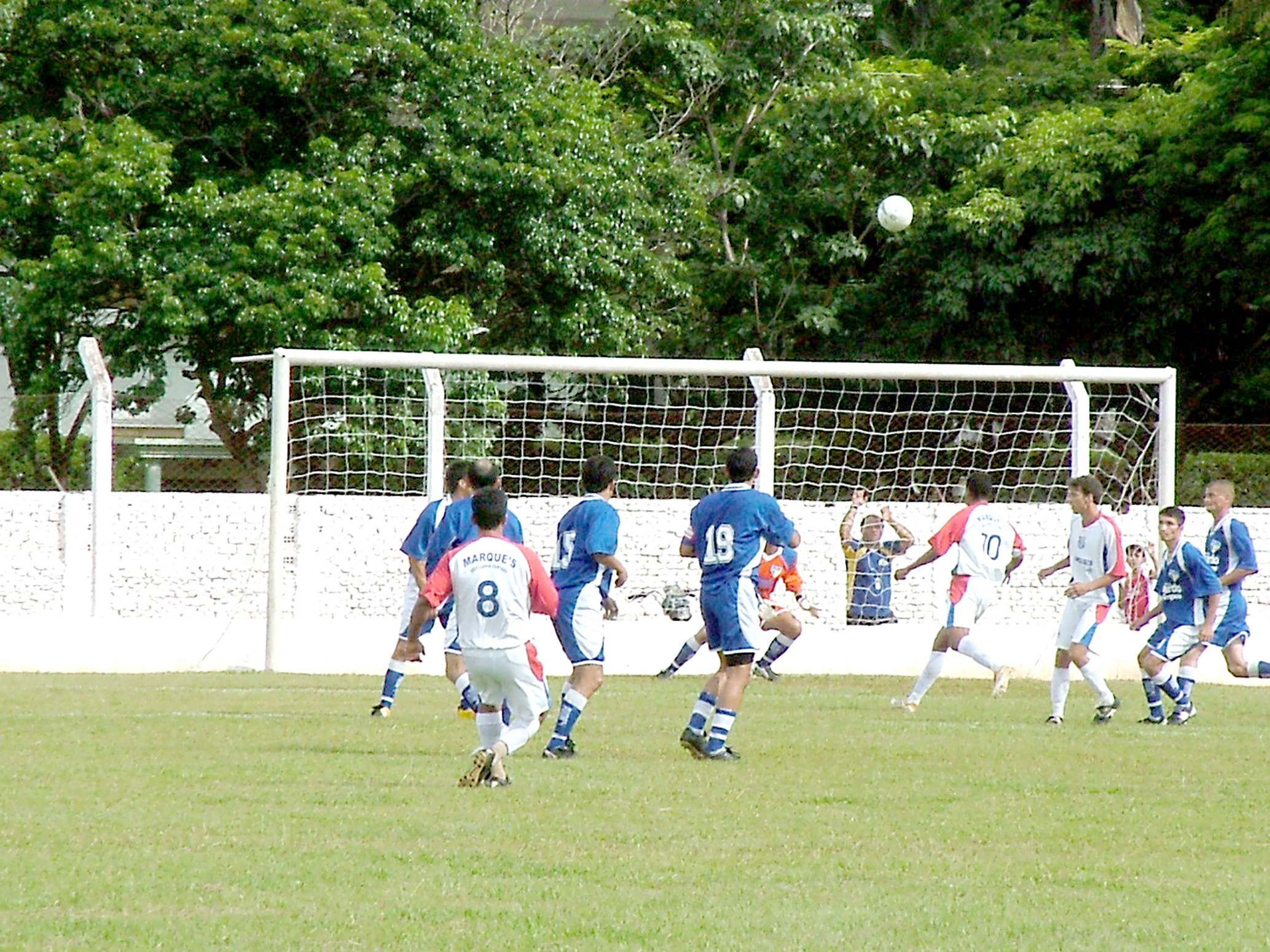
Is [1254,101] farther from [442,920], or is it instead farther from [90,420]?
[442,920]

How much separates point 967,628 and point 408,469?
1015cm

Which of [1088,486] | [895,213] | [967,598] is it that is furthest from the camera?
[895,213]

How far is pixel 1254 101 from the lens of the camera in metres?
25.4

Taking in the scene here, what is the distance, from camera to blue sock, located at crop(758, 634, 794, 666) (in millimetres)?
16312

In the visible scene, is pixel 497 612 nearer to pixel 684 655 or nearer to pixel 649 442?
pixel 684 655

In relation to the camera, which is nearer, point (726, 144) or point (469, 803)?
point (469, 803)

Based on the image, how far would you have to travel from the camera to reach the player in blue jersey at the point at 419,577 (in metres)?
11.7

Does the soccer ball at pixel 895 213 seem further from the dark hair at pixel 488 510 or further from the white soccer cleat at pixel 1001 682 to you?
the dark hair at pixel 488 510

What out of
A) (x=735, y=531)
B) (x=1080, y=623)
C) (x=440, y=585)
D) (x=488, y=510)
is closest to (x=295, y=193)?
(x=1080, y=623)

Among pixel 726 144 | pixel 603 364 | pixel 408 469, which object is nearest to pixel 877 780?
pixel 603 364

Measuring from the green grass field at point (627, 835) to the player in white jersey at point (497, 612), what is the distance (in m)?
0.40

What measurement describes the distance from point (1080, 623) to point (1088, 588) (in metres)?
0.30

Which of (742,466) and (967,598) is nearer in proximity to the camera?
(742,466)

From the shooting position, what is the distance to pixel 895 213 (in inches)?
916
